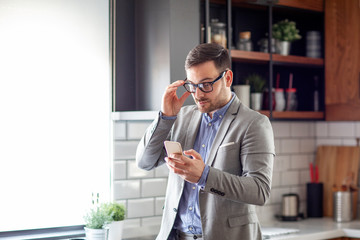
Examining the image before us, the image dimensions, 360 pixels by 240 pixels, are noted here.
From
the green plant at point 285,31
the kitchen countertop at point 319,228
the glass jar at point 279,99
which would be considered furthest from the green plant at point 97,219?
the green plant at point 285,31

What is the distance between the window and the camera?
9.52 feet

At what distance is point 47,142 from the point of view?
3002mm

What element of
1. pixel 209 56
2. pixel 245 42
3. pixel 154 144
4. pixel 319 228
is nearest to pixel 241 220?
pixel 154 144

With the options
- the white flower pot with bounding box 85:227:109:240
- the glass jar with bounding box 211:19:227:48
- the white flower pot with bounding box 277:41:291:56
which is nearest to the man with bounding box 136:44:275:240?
the white flower pot with bounding box 85:227:109:240

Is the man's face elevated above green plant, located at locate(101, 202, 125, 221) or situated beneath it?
elevated above

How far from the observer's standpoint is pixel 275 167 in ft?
14.0

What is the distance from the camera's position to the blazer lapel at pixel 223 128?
97.0 inches

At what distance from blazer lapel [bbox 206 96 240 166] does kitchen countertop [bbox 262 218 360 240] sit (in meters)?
1.17

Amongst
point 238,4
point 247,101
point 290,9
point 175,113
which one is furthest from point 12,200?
point 290,9

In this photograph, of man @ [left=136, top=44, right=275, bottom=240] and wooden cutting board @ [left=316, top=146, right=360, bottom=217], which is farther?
wooden cutting board @ [left=316, top=146, right=360, bottom=217]

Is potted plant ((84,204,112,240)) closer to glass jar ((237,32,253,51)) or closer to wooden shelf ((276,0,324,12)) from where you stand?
glass jar ((237,32,253,51))

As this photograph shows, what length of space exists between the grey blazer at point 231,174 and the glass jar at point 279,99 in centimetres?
147

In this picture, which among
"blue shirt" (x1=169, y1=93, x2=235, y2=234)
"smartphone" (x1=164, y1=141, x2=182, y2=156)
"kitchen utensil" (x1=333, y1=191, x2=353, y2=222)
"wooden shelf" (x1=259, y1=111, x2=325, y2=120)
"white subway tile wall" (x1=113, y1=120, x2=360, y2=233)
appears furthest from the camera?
"kitchen utensil" (x1=333, y1=191, x2=353, y2=222)

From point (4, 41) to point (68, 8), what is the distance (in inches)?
15.9
